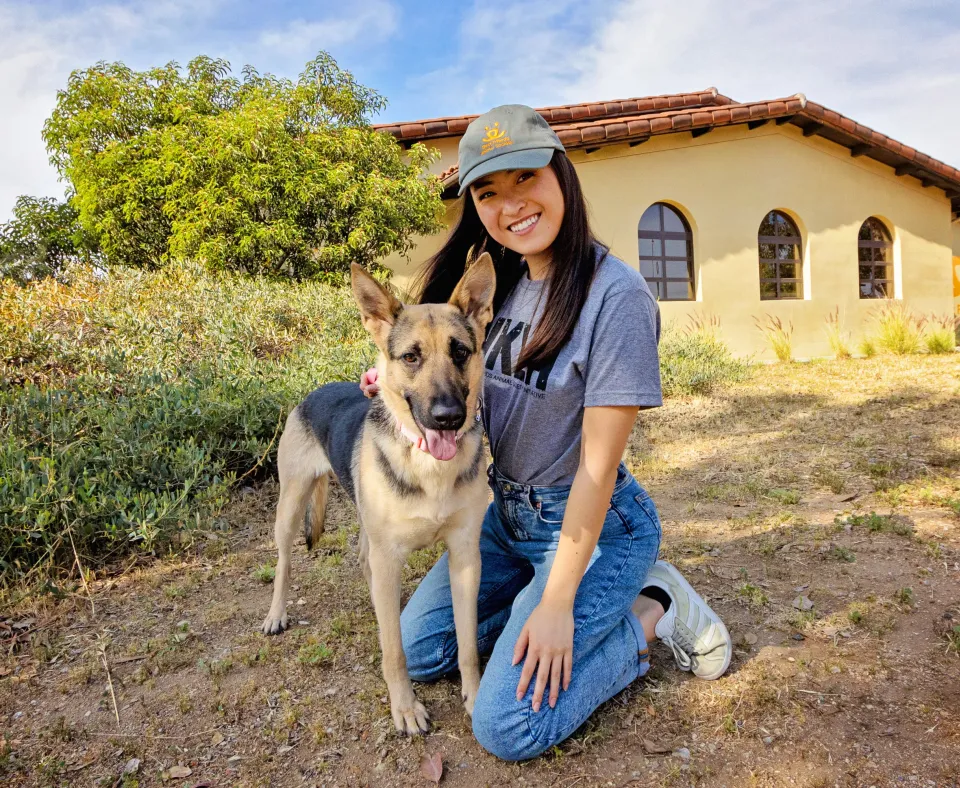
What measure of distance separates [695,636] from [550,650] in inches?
29.7

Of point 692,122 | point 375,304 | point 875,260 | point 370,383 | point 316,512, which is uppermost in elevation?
point 692,122

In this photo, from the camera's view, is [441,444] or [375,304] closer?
[441,444]

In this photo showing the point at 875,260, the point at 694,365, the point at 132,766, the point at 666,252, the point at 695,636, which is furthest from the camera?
the point at 875,260

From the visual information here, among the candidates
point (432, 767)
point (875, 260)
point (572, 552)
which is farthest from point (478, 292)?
point (875, 260)

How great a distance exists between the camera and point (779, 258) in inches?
550

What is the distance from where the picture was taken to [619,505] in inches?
103

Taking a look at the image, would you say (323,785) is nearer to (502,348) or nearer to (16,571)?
(502,348)

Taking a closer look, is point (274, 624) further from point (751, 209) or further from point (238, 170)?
point (751, 209)

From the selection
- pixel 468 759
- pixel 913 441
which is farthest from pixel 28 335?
pixel 913 441

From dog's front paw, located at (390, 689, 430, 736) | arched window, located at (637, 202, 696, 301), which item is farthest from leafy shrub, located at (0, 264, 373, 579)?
arched window, located at (637, 202, 696, 301)

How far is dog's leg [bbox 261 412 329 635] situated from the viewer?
125 inches

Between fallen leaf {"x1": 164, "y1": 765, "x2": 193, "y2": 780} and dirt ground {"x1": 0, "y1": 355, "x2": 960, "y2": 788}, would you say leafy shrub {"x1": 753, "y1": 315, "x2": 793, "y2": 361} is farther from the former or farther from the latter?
fallen leaf {"x1": 164, "y1": 765, "x2": 193, "y2": 780}

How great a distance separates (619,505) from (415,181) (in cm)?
957

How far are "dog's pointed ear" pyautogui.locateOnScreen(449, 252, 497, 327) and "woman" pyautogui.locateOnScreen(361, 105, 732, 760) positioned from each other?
0.13 m
